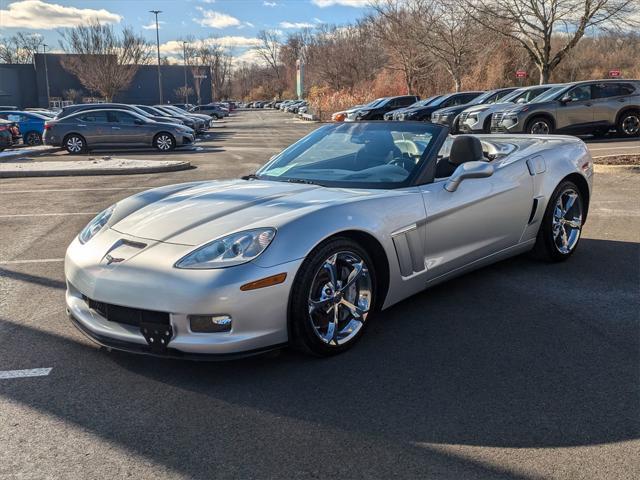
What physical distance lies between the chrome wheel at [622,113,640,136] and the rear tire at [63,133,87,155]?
1715 centimetres

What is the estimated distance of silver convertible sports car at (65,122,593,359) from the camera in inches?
125

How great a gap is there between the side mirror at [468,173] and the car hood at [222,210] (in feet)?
2.29

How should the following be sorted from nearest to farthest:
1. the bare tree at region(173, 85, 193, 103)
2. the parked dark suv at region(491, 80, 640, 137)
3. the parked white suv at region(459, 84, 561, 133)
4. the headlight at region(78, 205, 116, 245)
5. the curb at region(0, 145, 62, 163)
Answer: the headlight at region(78, 205, 116, 245) < the parked dark suv at region(491, 80, 640, 137) < the curb at region(0, 145, 62, 163) < the parked white suv at region(459, 84, 561, 133) < the bare tree at region(173, 85, 193, 103)

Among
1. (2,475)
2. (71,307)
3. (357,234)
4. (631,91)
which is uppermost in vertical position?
(631,91)

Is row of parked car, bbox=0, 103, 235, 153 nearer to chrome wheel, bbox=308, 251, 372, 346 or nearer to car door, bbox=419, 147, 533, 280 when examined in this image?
car door, bbox=419, 147, 533, 280

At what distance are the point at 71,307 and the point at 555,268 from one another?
407 centimetres

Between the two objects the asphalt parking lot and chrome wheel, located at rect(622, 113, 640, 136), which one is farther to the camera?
chrome wheel, located at rect(622, 113, 640, 136)

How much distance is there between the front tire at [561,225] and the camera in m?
5.36

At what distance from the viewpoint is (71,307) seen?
365cm

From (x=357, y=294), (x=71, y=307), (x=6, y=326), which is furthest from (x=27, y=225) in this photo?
(x=357, y=294)

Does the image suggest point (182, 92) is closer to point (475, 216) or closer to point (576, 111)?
point (576, 111)

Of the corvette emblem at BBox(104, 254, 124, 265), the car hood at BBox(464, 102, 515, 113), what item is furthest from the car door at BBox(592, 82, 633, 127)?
the corvette emblem at BBox(104, 254, 124, 265)

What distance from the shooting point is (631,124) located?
18141mm

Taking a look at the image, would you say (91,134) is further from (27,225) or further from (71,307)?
(71,307)
